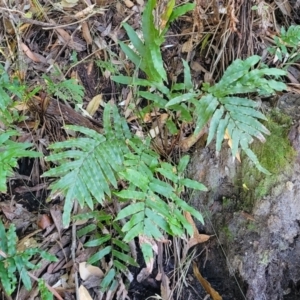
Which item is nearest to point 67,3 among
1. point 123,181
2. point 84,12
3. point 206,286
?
point 84,12

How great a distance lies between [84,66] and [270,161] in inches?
41.7

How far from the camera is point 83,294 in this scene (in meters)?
1.88

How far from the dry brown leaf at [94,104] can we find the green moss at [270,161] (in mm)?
761

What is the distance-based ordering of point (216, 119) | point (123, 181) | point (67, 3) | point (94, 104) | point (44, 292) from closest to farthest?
point (44, 292)
point (216, 119)
point (123, 181)
point (94, 104)
point (67, 3)

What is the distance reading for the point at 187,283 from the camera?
2.02m

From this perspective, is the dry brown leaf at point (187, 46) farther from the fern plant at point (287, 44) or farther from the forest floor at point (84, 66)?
the fern plant at point (287, 44)

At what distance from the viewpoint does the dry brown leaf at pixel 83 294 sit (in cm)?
188

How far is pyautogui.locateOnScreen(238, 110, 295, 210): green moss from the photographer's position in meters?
1.97

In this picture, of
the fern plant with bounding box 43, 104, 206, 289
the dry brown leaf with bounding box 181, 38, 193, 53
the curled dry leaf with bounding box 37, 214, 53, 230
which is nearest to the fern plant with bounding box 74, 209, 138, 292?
the fern plant with bounding box 43, 104, 206, 289

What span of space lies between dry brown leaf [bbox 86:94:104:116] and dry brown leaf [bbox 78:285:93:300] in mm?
824

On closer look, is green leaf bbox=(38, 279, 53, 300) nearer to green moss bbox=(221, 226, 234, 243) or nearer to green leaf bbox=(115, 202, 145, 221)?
green leaf bbox=(115, 202, 145, 221)

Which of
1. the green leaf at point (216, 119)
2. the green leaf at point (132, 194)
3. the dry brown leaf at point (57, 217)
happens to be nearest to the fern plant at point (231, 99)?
the green leaf at point (216, 119)

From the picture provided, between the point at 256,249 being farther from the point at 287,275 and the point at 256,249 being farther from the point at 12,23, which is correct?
the point at 12,23

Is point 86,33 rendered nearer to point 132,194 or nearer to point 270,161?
point 132,194
